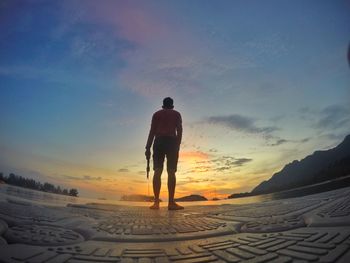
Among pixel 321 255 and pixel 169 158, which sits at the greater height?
pixel 169 158

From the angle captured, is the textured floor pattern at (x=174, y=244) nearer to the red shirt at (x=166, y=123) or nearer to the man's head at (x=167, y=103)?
the red shirt at (x=166, y=123)

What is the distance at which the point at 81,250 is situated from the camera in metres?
1.74

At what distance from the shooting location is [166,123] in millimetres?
6027

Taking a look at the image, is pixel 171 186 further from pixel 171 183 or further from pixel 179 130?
pixel 179 130

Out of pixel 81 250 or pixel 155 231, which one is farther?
pixel 155 231

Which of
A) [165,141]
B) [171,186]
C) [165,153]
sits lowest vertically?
[171,186]

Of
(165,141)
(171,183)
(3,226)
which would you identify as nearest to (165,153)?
(165,141)

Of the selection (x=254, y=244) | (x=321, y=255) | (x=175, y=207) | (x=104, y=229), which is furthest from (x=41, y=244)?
(x=175, y=207)

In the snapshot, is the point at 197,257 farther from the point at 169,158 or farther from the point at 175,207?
the point at 169,158

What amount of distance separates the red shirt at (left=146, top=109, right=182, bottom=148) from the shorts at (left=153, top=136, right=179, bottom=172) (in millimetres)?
129

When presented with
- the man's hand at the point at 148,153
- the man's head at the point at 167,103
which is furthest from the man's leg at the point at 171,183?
the man's head at the point at 167,103

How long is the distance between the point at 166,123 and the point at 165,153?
64 centimetres

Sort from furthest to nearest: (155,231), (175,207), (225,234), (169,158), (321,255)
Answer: (169,158)
(175,207)
(155,231)
(225,234)
(321,255)

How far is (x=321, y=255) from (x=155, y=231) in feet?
4.81
